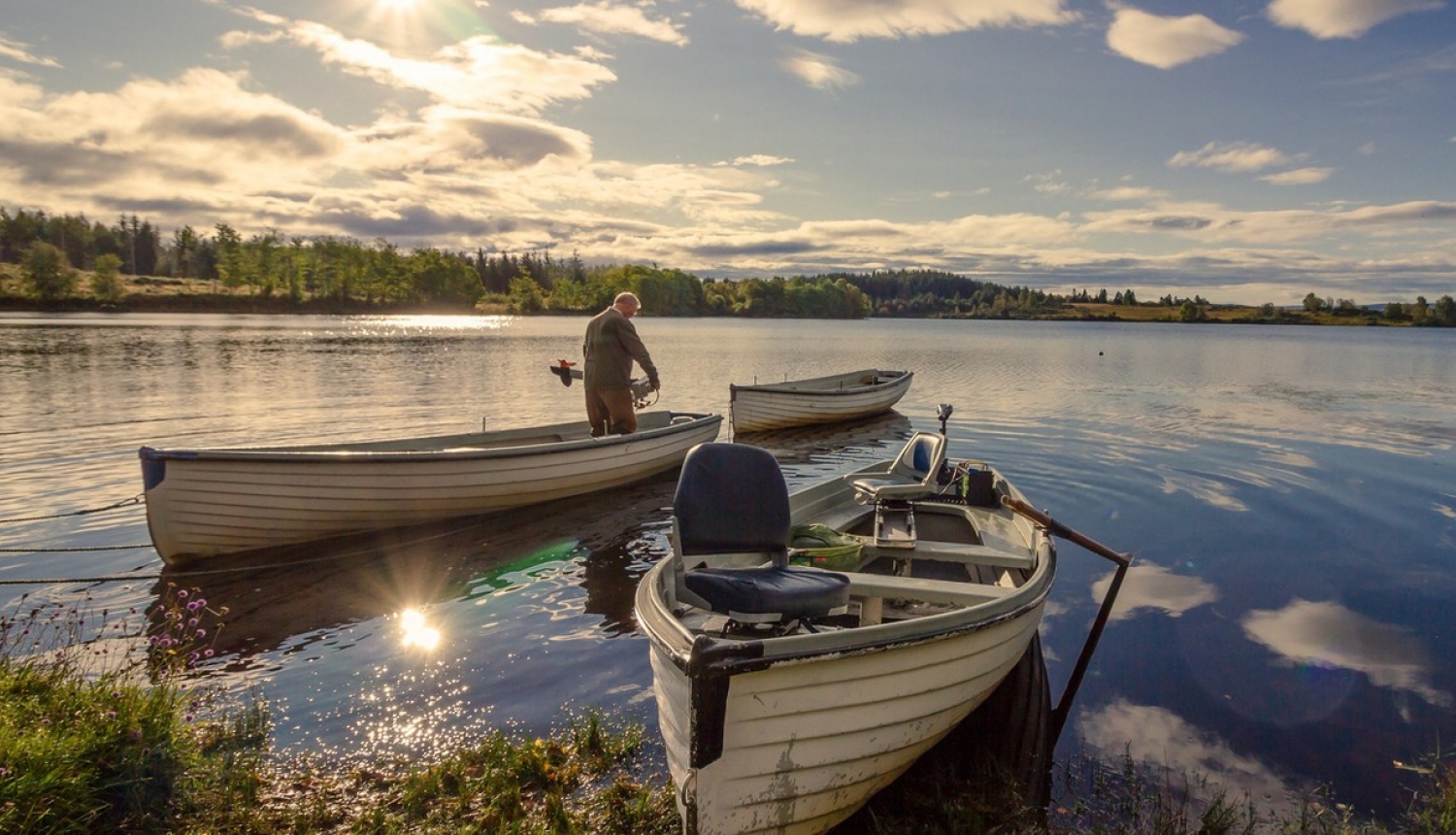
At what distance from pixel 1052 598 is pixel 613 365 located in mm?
7982

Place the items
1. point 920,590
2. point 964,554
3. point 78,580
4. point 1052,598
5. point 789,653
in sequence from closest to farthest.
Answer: point 789,653 → point 920,590 → point 964,554 → point 78,580 → point 1052,598

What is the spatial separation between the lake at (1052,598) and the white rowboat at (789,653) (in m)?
1.68

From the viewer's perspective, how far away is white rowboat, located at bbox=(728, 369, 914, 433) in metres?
21.2

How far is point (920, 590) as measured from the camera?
5.85 meters

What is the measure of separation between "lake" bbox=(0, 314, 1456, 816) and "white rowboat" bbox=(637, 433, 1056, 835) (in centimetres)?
168

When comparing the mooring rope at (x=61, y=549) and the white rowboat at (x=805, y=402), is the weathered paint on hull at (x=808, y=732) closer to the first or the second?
the mooring rope at (x=61, y=549)

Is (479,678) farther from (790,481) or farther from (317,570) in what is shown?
(790,481)

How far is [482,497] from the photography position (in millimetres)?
12273

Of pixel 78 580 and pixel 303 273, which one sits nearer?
pixel 78 580

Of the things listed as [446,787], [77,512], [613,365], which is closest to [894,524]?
[446,787]

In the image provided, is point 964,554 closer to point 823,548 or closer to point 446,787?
point 823,548

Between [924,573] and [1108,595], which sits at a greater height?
[1108,595]

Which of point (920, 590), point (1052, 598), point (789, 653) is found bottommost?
point (1052, 598)

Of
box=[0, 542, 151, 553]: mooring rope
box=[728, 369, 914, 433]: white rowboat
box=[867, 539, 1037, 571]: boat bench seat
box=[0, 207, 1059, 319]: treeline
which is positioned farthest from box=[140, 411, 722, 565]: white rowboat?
box=[0, 207, 1059, 319]: treeline
